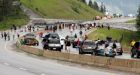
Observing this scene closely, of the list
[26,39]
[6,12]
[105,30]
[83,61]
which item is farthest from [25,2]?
[83,61]

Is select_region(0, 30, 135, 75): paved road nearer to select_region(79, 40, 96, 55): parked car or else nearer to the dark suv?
the dark suv

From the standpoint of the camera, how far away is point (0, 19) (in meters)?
138

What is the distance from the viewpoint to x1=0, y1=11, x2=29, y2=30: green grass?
128500 millimetres

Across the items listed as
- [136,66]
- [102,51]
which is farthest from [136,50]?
[136,66]

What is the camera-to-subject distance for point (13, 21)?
136m

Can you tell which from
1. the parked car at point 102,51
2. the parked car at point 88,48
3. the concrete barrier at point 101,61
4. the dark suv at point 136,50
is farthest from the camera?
the parked car at point 88,48

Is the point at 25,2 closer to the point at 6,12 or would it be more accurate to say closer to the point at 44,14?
the point at 44,14

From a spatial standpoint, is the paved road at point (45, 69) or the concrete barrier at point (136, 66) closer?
the paved road at point (45, 69)

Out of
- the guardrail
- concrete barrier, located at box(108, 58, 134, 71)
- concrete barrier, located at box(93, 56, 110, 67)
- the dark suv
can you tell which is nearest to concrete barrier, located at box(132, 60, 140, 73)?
the guardrail

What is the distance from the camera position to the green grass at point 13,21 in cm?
12850

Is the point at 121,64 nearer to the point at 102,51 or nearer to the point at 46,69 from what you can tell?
the point at 46,69

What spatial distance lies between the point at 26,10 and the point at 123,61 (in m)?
136

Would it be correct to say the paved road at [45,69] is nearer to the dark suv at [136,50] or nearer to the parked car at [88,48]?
the dark suv at [136,50]

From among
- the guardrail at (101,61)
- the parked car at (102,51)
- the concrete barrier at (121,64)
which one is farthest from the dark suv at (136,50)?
the concrete barrier at (121,64)
